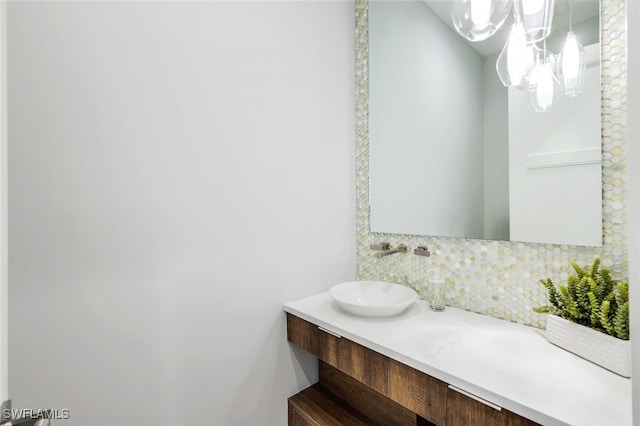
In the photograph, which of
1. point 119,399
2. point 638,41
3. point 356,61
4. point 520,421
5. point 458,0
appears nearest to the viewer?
point 638,41

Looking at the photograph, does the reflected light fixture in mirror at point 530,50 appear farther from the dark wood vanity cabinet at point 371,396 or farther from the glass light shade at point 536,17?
the dark wood vanity cabinet at point 371,396

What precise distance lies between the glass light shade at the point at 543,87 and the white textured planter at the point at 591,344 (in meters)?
0.74

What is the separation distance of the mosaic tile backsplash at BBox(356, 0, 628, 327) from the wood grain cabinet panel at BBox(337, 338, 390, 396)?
51 cm

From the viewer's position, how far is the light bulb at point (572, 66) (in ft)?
3.20

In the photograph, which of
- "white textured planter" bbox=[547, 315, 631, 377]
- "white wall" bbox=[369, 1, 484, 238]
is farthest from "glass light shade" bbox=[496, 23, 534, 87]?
"white textured planter" bbox=[547, 315, 631, 377]

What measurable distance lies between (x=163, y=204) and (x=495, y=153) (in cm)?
129

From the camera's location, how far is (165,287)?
3.41ft

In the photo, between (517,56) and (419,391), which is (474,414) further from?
(517,56)

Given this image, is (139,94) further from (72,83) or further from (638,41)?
(638,41)

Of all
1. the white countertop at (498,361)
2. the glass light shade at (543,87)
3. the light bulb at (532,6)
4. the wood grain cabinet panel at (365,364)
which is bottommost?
the wood grain cabinet panel at (365,364)

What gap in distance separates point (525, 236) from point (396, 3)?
4.25ft

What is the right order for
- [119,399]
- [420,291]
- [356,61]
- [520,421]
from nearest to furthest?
[520,421] < [119,399] < [420,291] < [356,61]

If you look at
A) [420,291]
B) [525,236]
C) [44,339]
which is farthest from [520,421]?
[44,339]

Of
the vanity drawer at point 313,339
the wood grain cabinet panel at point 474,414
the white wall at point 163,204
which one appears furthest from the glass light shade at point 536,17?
the vanity drawer at point 313,339
